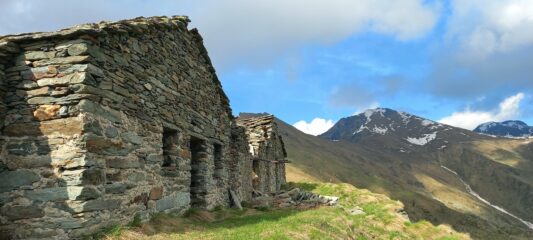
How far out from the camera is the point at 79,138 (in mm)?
9438

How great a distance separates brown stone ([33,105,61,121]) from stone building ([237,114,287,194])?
1903cm

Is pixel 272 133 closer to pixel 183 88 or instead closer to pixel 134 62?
pixel 183 88

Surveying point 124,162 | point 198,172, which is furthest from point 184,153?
point 124,162

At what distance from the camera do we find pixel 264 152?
101ft

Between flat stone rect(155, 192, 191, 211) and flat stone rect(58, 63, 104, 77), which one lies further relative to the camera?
flat stone rect(155, 192, 191, 211)

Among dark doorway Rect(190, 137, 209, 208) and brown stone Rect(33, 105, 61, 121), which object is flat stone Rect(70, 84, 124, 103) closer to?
brown stone Rect(33, 105, 61, 121)

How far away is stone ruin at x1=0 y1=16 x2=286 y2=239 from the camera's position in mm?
9312

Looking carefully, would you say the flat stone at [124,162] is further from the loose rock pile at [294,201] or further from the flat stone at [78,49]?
the loose rock pile at [294,201]

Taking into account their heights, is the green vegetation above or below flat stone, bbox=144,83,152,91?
below

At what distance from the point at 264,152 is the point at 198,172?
1428 centimetres

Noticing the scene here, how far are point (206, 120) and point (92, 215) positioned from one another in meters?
8.57

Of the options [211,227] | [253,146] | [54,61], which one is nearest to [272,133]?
[253,146]

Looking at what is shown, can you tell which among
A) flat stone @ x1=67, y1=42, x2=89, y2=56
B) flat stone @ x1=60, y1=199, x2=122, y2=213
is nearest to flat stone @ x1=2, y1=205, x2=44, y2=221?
flat stone @ x1=60, y1=199, x2=122, y2=213

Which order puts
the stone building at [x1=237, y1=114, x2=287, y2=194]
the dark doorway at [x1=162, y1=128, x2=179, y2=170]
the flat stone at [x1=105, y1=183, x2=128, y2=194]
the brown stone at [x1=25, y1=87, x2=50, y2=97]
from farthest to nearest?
the stone building at [x1=237, y1=114, x2=287, y2=194] → the dark doorway at [x1=162, y1=128, x2=179, y2=170] → the flat stone at [x1=105, y1=183, x2=128, y2=194] → the brown stone at [x1=25, y1=87, x2=50, y2=97]
